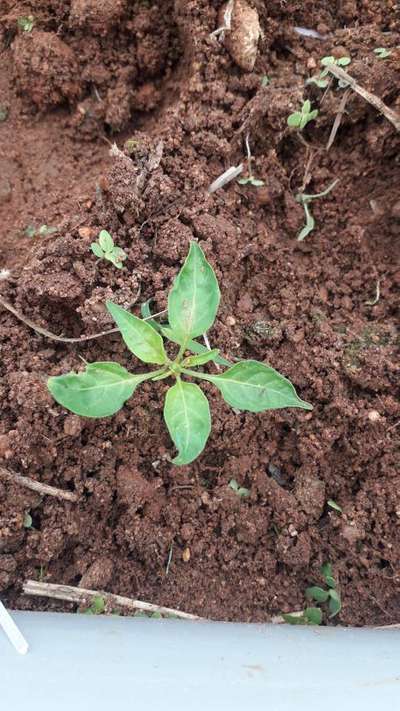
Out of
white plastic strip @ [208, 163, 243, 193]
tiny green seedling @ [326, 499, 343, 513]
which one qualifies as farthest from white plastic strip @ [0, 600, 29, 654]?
white plastic strip @ [208, 163, 243, 193]

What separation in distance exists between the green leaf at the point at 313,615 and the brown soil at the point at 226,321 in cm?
3

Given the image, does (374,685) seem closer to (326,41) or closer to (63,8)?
(326,41)

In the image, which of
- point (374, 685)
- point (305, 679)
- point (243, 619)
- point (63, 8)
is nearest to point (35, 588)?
point (243, 619)

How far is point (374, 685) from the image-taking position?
99 centimetres

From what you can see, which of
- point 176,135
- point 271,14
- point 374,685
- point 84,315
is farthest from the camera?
point 271,14

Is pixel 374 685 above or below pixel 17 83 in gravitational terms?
below

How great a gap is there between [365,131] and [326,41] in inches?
9.8

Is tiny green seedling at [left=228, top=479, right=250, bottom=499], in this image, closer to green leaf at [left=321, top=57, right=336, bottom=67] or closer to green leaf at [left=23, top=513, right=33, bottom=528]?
green leaf at [left=23, top=513, right=33, bottom=528]

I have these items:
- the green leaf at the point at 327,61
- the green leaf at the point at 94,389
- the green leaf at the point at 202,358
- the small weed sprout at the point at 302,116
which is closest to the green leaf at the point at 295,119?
the small weed sprout at the point at 302,116

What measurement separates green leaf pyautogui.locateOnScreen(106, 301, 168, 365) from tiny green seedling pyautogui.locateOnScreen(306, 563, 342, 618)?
1.96ft

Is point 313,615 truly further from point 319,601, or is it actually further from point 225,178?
point 225,178

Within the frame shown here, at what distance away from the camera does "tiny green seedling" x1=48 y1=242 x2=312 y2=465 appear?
938 mm

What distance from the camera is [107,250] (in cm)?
120

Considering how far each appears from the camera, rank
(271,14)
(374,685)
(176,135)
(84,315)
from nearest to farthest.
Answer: (374,685), (84,315), (176,135), (271,14)
